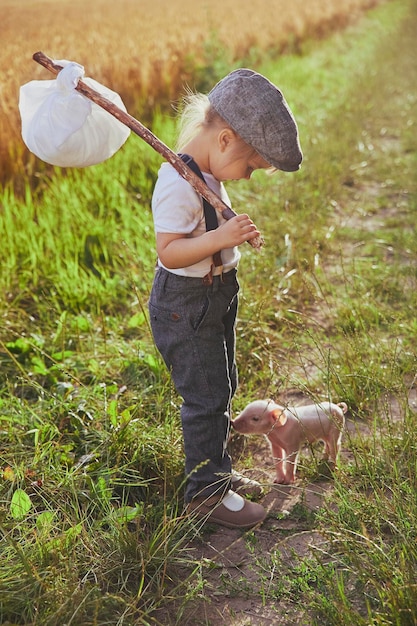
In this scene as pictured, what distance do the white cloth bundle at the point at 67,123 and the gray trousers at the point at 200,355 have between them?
1.64 feet

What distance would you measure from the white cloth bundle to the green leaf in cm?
115

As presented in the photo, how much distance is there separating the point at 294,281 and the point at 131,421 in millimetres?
1819

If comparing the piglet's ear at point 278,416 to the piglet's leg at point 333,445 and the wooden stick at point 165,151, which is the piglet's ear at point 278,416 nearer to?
the piglet's leg at point 333,445

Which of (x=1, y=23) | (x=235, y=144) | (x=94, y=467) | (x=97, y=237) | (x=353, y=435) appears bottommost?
(x=353, y=435)

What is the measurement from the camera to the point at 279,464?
2840 mm

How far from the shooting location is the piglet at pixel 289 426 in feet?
9.20

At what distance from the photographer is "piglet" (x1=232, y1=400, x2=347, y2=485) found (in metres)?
2.80

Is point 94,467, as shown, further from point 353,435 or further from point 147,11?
point 147,11

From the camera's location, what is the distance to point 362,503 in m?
2.40

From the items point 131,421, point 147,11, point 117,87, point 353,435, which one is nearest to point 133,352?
point 131,421

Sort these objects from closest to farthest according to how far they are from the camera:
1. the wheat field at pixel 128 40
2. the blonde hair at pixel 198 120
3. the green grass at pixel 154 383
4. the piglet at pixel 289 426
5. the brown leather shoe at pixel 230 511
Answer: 1. the green grass at pixel 154 383
2. the blonde hair at pixel 198 120
3. the brown leather shoe at pixel 230 511
4. the piglet at pixel 289 426
5. the wheat field at pixel 128 40

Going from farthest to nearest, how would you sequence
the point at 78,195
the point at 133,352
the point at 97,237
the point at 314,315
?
1. the point at 78,195
2. the point at 97,237
3. the point at 314,315
4. the point at 133,352

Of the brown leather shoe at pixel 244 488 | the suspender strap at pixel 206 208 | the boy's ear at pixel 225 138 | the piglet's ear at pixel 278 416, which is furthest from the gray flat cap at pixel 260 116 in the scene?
the brown leather shoe at pixel 244 488

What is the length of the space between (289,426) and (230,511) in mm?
407
